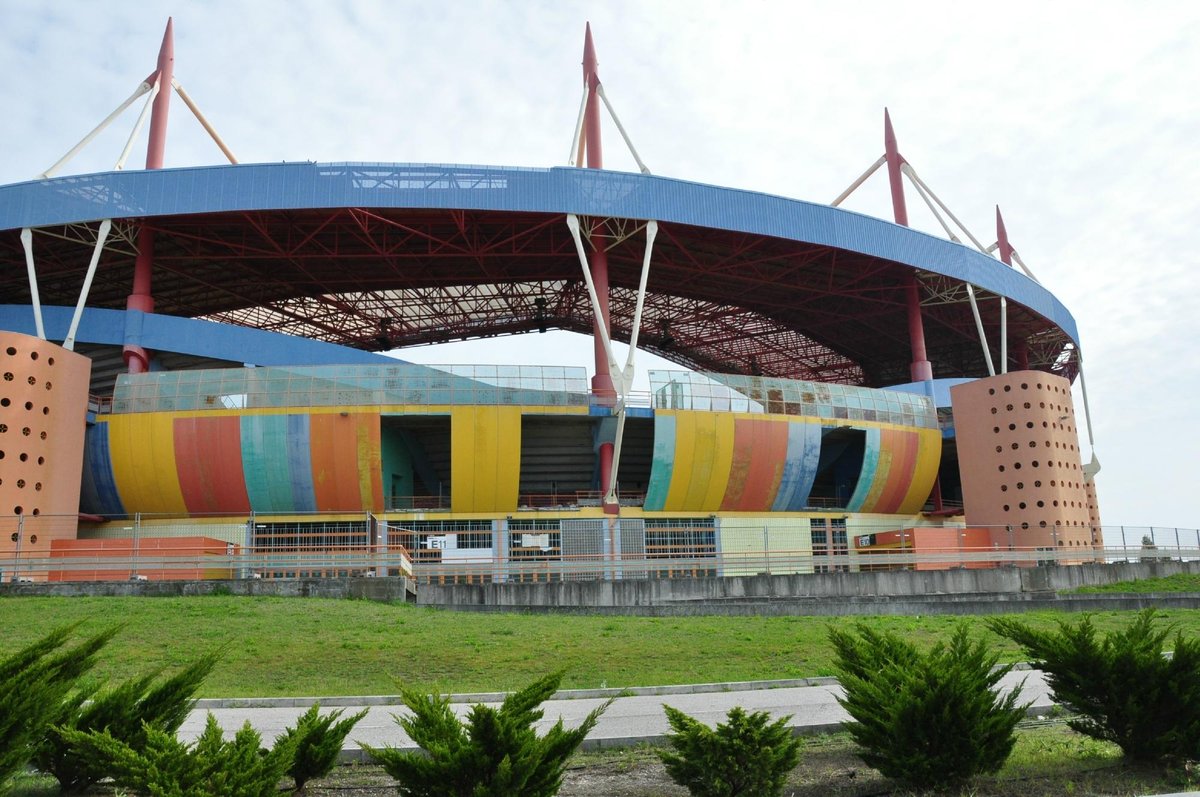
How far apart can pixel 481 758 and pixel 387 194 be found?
35.5 m

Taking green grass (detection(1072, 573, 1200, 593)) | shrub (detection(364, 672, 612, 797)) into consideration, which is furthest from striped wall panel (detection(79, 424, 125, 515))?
shrub (detection(364, 672, 612, 797))

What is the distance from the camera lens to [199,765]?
6.14 m

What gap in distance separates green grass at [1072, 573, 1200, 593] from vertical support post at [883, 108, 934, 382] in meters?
18.3

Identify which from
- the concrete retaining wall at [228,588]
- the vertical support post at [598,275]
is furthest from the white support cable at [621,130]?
the concrete retaining wall at [228,588]

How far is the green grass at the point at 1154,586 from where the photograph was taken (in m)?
28.6

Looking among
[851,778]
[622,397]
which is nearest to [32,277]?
[622,397]

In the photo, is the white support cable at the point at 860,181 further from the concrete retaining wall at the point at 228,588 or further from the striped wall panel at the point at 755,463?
the concrete retaining wall at the point at 228,588

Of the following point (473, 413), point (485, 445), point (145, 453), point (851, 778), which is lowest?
point (851, 778)

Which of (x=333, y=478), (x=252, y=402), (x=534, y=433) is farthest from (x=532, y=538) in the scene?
(x=252, y=402)

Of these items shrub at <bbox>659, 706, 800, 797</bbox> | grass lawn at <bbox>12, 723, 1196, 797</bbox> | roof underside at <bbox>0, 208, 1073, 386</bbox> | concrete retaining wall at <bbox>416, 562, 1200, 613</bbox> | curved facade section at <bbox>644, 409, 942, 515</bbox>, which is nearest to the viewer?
shrub at <bbox>659, 706, 800, 797</bbox>

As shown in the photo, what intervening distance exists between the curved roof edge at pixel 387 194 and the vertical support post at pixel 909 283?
34.2ft

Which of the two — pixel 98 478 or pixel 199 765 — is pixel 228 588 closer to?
pixel 98 478

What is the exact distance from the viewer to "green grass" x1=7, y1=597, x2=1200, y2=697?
49.6 feet

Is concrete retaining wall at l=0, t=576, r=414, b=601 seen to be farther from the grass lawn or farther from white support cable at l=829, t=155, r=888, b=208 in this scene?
white support cable at l=829, t=155, r=888, b=208
